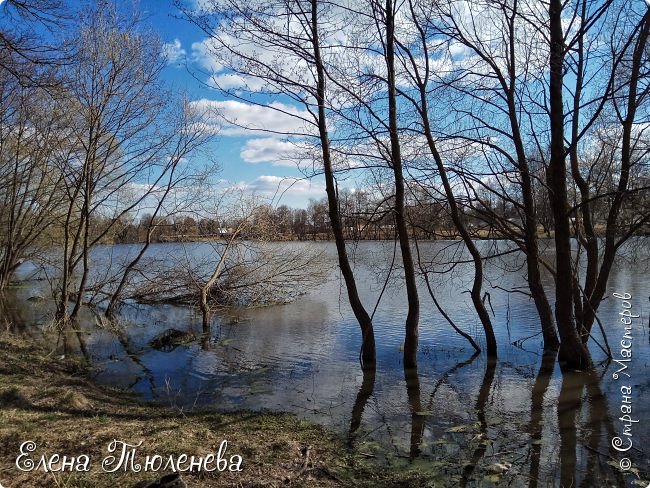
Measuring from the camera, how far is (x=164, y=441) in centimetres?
495

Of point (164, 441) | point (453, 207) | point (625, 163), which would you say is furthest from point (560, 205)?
point (164, 441)

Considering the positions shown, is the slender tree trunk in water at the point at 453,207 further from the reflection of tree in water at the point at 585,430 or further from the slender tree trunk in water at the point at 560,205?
the reflection of tree in water at the point at 585,430

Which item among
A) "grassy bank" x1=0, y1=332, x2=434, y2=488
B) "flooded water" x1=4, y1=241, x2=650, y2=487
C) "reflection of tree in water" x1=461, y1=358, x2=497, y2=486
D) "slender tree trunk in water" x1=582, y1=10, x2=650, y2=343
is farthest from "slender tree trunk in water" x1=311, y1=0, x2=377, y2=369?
"slender tree trunk in water" x1=582, y1=10, x2=650, y2=343

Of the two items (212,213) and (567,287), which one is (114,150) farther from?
(567,287)

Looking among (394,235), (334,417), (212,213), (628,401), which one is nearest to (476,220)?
(394,235)

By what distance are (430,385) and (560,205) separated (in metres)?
3.68

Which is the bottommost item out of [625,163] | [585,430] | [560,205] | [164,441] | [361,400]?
[361,400]

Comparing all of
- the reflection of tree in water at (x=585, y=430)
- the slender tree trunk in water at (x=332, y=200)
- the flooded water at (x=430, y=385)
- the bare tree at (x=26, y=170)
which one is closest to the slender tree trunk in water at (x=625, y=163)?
the flooded water at (x=430, y=385)

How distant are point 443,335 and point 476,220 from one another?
3005 millimetres

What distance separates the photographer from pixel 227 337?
12656 mm

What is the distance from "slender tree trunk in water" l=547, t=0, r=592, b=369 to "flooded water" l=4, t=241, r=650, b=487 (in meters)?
0.44

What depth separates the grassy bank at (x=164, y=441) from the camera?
4180 mm

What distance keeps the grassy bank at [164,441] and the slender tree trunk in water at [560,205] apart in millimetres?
4850

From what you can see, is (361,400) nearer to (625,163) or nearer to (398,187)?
(398,187)
